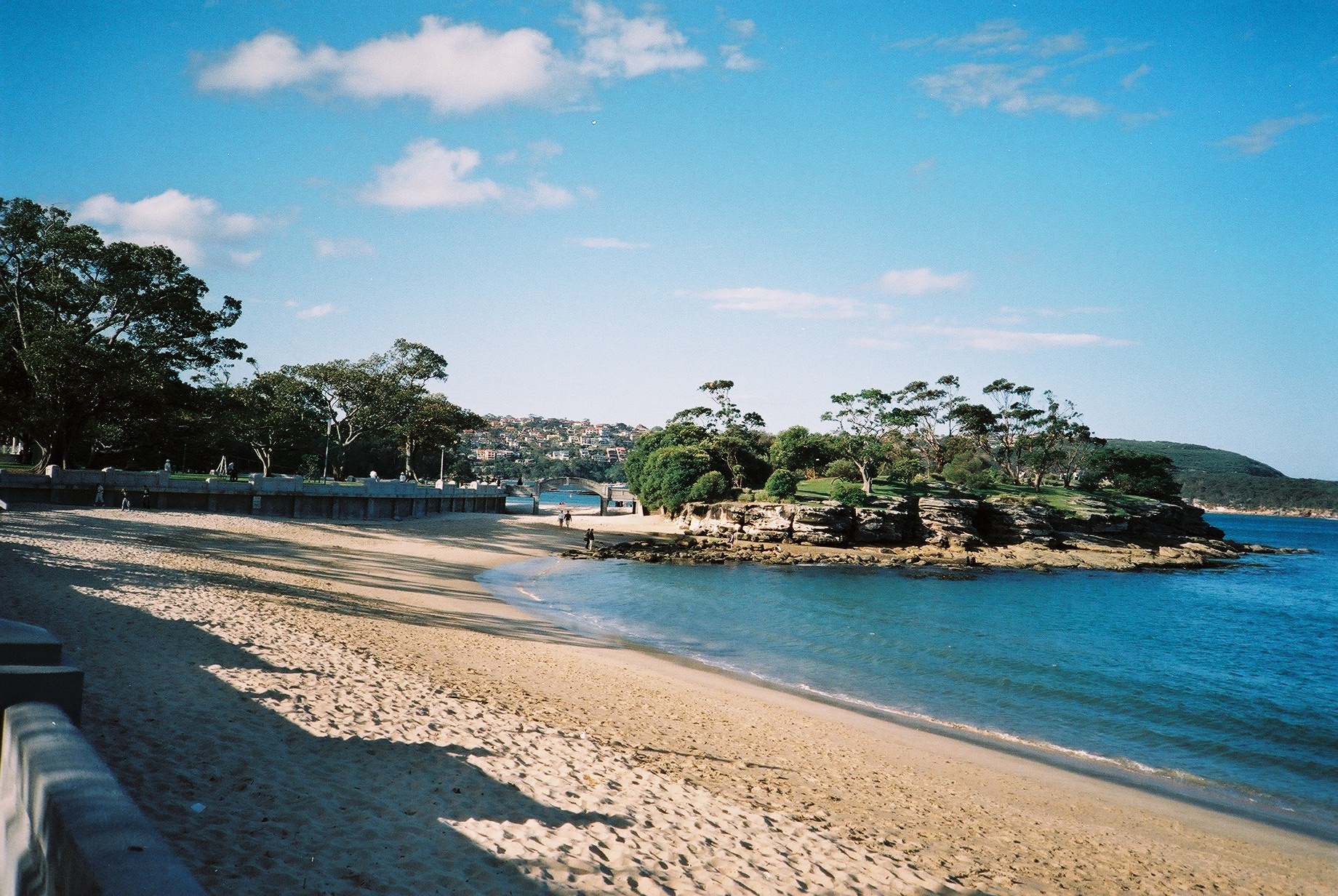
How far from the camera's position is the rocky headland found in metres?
55.9

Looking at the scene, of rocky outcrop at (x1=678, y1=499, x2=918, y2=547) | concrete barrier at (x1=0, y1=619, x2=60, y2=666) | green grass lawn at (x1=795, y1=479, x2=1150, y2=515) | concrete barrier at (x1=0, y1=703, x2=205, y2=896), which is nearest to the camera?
concrete barrier at (x1=0, y1=703, x2=205, y2=896)

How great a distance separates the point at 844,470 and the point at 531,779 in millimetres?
68405

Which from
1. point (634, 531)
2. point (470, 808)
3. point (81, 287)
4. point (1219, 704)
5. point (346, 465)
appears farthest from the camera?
point (346, 465)

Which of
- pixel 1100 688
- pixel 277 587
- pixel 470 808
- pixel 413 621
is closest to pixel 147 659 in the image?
pixel 470 808

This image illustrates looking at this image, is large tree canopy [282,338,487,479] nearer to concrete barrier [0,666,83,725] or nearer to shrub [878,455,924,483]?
shrub [878,455,924,483]

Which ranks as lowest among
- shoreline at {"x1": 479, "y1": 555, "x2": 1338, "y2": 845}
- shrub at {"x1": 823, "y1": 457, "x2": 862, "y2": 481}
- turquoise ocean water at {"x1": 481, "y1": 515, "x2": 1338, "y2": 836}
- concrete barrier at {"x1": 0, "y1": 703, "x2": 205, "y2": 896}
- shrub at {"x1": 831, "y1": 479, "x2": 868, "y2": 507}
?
turquoise ocean water at {"x1": 481, "y1": 515, "x2": 1338, "y2": 836}

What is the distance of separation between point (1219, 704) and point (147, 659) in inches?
963

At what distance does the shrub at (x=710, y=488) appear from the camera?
7050cm

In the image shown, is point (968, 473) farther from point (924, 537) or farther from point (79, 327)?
point (79, 327)

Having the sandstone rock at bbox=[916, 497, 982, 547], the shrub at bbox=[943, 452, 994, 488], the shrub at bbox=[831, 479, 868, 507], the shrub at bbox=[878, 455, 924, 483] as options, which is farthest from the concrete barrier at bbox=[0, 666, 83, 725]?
the shrub at bbox=[943, 452, 994, 488]

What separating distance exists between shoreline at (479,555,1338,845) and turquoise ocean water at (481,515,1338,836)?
0.07 metres

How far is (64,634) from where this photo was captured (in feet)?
37.8

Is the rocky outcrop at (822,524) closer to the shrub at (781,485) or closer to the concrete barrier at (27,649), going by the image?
the shrub at (781,485)

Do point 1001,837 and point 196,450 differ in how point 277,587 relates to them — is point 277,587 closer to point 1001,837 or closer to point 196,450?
point 1001,837
